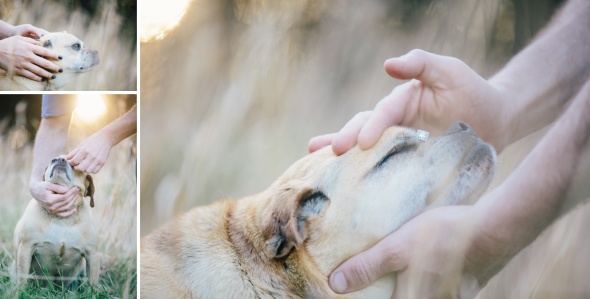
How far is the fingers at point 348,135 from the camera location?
3.30 m

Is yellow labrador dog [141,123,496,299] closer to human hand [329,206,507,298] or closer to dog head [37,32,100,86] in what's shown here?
human hand [329,206,507,298]

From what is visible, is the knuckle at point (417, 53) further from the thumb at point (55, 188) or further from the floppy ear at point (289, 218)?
the thumb at point (55, 188)

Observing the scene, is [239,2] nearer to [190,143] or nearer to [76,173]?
[190,143]

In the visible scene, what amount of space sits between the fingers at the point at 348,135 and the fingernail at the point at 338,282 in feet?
2.13

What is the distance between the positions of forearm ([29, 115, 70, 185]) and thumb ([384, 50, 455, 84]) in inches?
79.2

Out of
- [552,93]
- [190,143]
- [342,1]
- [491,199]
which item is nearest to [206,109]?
[190,143]

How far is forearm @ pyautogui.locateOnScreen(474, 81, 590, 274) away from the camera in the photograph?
3.11 m

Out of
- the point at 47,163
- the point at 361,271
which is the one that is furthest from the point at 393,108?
the point at 47,163

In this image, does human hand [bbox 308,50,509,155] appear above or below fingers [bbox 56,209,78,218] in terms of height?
above

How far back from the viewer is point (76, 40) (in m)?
3.69

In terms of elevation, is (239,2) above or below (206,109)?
above

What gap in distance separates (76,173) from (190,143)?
723mm

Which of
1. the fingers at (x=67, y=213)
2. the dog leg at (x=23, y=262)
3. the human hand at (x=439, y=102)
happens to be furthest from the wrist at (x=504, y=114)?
the dog leg at (x=23, y=262)

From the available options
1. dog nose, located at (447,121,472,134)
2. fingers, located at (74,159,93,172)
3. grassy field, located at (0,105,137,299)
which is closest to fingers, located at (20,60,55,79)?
grassy field, located at (0,105,137,299)
